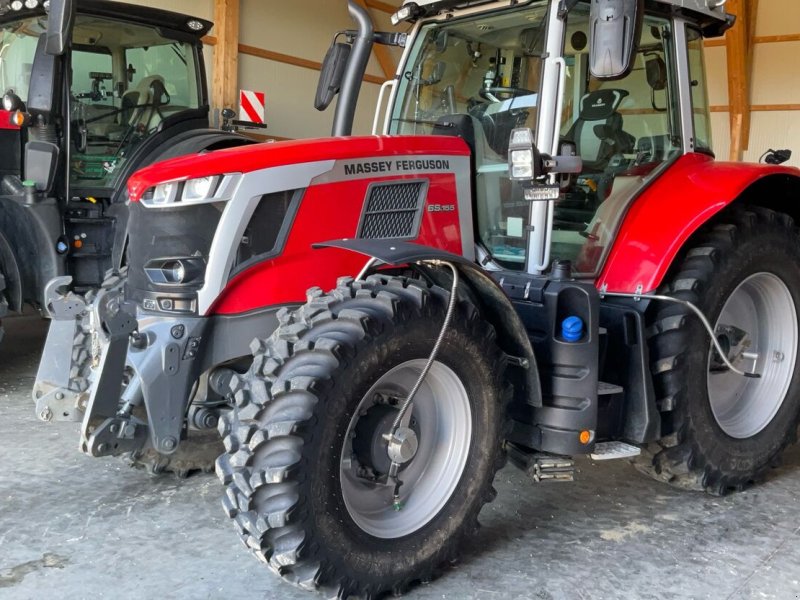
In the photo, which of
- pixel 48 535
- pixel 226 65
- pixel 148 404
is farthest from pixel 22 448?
pixel 226 65

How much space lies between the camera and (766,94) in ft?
39.8

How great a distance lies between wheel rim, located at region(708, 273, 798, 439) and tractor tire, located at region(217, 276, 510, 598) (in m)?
1.48

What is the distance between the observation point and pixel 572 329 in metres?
2.94

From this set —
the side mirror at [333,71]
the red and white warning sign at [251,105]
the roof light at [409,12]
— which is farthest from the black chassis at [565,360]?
the red and white warning sign at [251,105]

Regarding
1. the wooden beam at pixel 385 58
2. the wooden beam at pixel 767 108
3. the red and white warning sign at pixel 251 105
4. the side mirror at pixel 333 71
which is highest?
the wooden beam at pixel 385 58

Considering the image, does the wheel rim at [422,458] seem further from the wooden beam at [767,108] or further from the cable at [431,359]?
the wooden beam at [767,108]

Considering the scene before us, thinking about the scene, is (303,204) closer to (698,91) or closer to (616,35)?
(616,35)

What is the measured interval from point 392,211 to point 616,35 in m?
1.01

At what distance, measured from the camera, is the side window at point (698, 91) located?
3.69 meters

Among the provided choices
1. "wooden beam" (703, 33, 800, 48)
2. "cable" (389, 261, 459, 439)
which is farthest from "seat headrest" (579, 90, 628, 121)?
"wooden beam" (703, 33, 800, 48)

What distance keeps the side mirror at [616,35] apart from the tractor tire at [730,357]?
1.09 m

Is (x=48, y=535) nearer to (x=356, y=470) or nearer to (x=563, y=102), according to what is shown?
(x=356, y=470)

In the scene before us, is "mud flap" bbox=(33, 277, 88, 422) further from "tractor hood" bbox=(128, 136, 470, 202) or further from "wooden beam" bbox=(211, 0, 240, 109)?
"wooden beam" bbox=(211, 0, 240, 109)

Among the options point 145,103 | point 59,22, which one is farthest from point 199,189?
point 145,103
